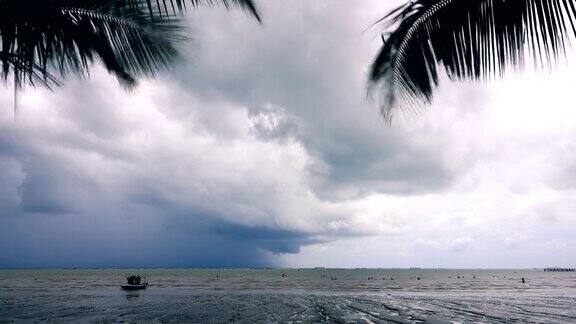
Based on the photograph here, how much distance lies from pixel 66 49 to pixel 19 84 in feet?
1.91

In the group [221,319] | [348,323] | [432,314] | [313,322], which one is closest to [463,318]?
[432,314]

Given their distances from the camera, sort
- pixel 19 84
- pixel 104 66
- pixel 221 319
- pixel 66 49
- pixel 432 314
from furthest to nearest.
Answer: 1. pixel 432 314
2. pixel 221 319
3. pixel 104 66
4. pixel 66 49
5. pixel 19 84

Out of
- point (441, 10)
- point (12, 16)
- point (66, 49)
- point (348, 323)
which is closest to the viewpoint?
point (12, 16)

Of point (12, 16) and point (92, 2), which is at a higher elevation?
point (92, 2)

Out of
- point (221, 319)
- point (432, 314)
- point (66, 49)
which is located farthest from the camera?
point (432, 314)

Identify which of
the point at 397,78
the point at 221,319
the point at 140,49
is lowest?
the point at 221,319

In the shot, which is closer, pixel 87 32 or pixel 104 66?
pixel 87 32

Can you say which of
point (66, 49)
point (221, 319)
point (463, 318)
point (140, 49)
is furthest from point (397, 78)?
point (463, 318)

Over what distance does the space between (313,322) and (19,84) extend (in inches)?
745

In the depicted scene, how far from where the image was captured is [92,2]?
3.68 metres

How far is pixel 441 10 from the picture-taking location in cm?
339

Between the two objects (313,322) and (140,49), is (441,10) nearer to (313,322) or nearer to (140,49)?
(140,49)

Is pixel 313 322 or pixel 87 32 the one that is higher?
pixel 87 32

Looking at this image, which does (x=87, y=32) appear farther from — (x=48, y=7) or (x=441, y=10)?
(x=441, y=10)
